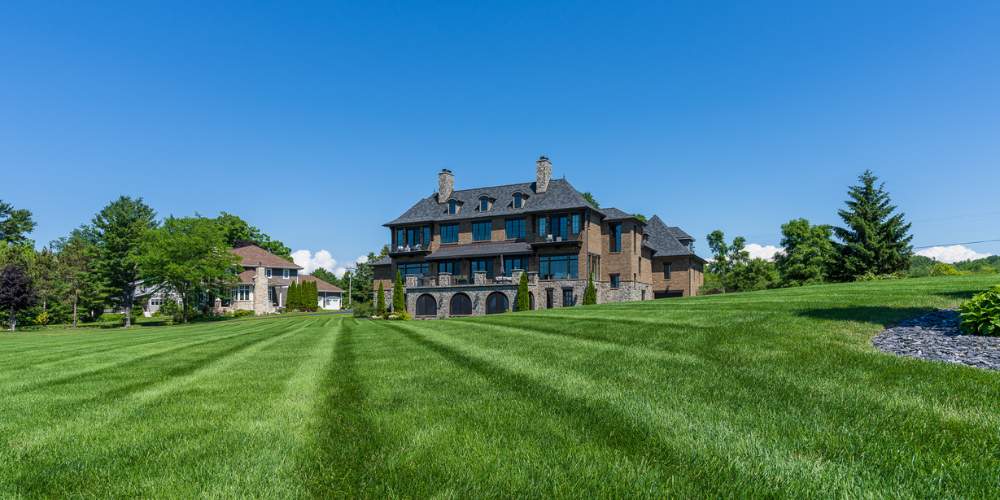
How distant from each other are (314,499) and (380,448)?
92 centimetres

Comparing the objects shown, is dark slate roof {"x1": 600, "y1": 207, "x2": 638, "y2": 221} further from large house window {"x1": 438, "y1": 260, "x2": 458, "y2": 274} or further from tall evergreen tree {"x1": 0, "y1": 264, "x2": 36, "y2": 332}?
tall evergreen tree {"x1": 0, "y1": 264, "x2": 36, "y2": 332}

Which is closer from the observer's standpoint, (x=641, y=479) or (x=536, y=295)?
(x=641, y=479)

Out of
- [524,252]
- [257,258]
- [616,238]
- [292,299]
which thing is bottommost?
[292,299]

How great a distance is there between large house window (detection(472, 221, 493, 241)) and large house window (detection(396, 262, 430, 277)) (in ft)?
17.2

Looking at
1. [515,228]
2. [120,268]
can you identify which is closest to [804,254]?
[515,228]

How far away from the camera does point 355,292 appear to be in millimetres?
77250

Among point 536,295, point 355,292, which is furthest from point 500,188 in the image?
point 355,292

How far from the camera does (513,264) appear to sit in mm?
41438

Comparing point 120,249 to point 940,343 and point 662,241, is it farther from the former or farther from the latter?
point 940,343

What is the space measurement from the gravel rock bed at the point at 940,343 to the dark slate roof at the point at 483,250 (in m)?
31.1

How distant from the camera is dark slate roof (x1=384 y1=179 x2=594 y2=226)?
1624 inches

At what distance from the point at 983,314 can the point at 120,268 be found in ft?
206

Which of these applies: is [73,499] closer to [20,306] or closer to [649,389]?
[649,389]

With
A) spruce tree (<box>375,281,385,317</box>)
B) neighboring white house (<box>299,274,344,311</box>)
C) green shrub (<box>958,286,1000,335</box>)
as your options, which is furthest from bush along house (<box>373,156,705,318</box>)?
neighboring white house (<box>299,274,344,311</box>)
